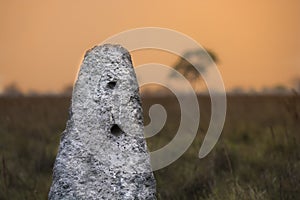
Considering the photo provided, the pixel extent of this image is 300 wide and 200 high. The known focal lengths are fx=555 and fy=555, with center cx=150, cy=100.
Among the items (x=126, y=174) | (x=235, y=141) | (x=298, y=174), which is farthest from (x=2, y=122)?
(x=126, y=174)

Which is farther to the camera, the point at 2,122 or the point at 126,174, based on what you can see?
the point at 2,122

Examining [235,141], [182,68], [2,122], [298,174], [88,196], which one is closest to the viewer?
[88,196]

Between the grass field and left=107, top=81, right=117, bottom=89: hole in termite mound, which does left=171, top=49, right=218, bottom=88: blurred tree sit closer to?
the grass field

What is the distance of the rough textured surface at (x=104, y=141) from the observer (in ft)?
13.6

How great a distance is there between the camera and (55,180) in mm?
4254

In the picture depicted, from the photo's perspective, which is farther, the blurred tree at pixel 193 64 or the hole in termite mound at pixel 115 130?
the blurred tree at pixel 193 64

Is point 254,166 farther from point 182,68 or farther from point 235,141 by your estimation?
point 182,68

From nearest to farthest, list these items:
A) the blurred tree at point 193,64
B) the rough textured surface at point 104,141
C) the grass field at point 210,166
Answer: the rough textured surface at point 104,141 → the grass field at point 210,166 → the blurred tree at point 193,64

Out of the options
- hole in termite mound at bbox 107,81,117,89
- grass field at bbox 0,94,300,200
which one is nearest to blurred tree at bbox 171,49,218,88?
grass field at bbox 0,94,300,200

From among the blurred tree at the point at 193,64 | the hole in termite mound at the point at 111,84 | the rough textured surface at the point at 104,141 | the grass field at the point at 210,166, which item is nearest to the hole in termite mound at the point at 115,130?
the rough textured surface at the point at 104,141

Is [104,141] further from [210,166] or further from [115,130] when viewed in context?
[210,166]

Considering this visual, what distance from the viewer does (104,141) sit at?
4156 millimetres

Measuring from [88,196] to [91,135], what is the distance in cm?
45

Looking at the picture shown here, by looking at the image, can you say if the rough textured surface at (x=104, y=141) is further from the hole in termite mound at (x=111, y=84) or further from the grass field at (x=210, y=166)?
the grass field at (x=210, y=166)
